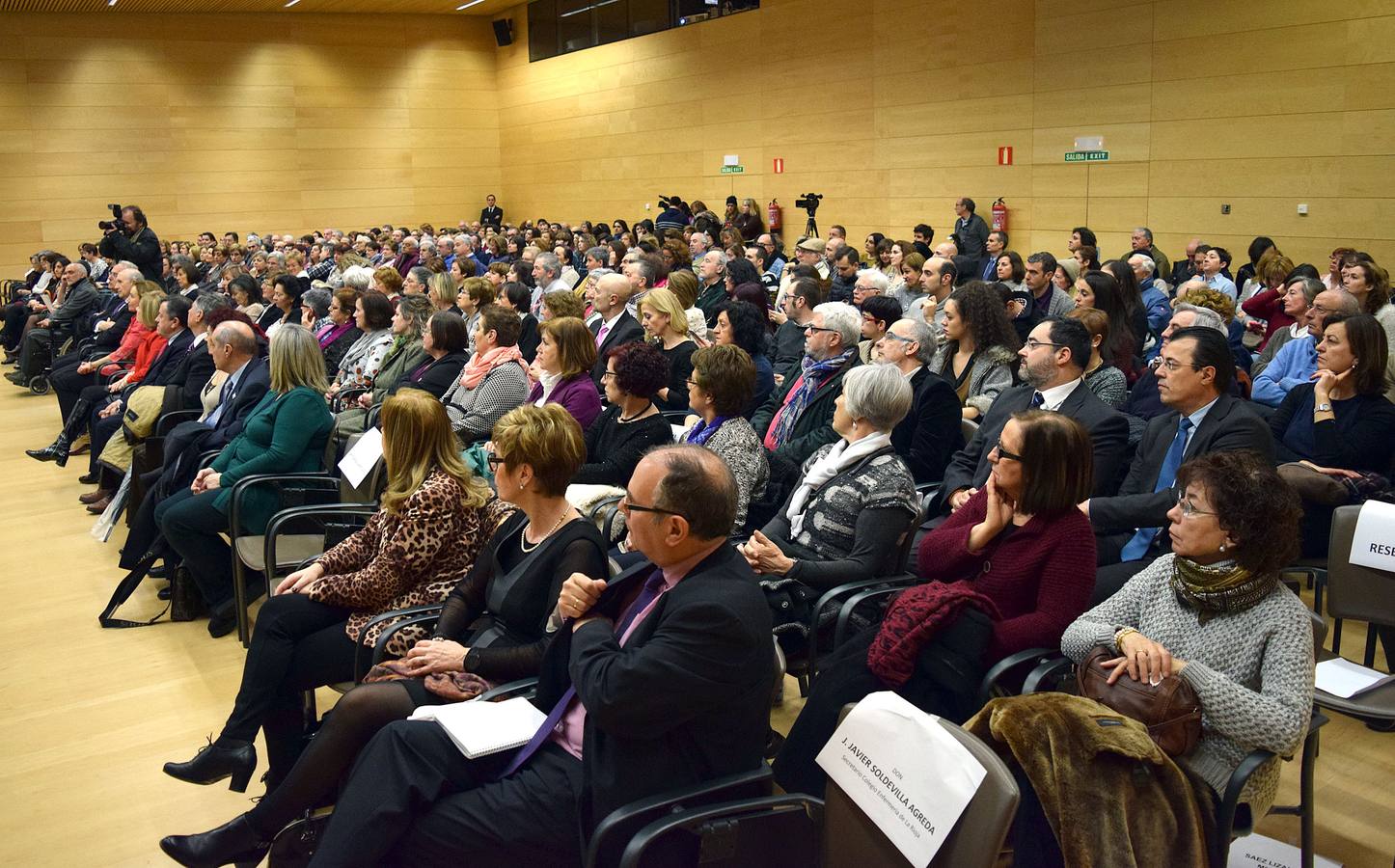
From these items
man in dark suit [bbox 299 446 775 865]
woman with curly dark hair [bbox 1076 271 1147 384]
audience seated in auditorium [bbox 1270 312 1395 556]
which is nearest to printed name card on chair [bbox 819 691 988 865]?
man in dark suit [bbox 299 446 775 865]

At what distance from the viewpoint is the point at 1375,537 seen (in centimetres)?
304

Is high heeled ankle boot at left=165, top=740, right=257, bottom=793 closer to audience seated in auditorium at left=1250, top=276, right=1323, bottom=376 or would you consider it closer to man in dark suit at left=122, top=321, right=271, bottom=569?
man in dark suit at left=122, top=321, right=271, bottom=569

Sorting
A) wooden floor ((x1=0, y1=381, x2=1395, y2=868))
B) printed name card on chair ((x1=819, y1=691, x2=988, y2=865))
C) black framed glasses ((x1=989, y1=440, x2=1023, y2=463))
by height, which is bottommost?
wooden floor ((x1=0, y1=381, x2=1395, y2=868))

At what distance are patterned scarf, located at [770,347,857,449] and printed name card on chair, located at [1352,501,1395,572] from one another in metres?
2.09

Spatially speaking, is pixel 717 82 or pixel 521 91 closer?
pixel 717 82

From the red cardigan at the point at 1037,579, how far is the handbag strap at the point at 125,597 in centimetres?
380

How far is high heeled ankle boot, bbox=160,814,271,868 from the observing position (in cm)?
271

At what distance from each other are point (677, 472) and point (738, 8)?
1564 centimetres

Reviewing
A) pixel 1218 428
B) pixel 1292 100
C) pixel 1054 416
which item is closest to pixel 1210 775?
pixel 1054 416

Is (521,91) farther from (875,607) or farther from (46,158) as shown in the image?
(875,607)

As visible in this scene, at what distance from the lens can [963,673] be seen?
8.56ft

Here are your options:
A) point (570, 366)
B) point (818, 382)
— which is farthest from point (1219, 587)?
point (570, 366)

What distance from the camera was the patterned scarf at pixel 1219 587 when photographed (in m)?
2.40

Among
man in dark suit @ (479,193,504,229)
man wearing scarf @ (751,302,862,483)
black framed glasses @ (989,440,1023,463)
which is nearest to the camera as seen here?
black framed glasses @ (989,440,1023,463)
